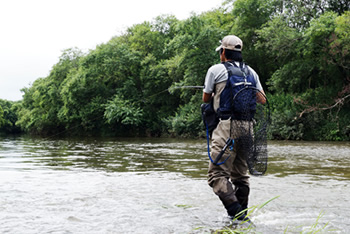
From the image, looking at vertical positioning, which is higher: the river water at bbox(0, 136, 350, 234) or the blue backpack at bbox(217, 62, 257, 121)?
the blue backpack at bbox(217, 62, 257, 121)

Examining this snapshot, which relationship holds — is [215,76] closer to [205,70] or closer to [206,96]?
[206,96]

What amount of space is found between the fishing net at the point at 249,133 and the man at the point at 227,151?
5cm

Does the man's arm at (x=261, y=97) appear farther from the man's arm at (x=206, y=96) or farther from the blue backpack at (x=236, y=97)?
the man's arm at (x=206, y=96)

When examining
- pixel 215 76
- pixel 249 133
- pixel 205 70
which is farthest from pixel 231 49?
pixel 205 70

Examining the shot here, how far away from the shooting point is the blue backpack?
13.2ft

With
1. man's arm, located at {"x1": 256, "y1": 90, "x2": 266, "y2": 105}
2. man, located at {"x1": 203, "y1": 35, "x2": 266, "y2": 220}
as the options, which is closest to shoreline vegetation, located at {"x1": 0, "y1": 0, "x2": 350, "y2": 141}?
man's arm, located at {"x1": 256, "y1": 90, "x2": 266, "y2": 105}

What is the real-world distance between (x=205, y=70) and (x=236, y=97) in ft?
86.1

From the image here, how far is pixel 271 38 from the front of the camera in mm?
25359

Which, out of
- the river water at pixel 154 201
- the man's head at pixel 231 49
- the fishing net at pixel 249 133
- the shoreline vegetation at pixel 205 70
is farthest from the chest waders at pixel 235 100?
the shoreline vegetation at pixel 205 70

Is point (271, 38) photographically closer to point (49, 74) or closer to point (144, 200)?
point (144, 200)

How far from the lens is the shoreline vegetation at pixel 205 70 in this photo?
23422mm

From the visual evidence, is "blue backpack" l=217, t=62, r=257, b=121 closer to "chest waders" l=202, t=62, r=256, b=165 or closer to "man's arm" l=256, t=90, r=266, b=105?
"chest waders" l=202, t=62, r=256, b=165

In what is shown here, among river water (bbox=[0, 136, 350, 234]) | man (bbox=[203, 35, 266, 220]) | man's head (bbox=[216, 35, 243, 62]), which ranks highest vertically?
man's head (bbox=[216, 35, 243, 62])

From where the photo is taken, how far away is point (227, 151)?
3988 millimetres
